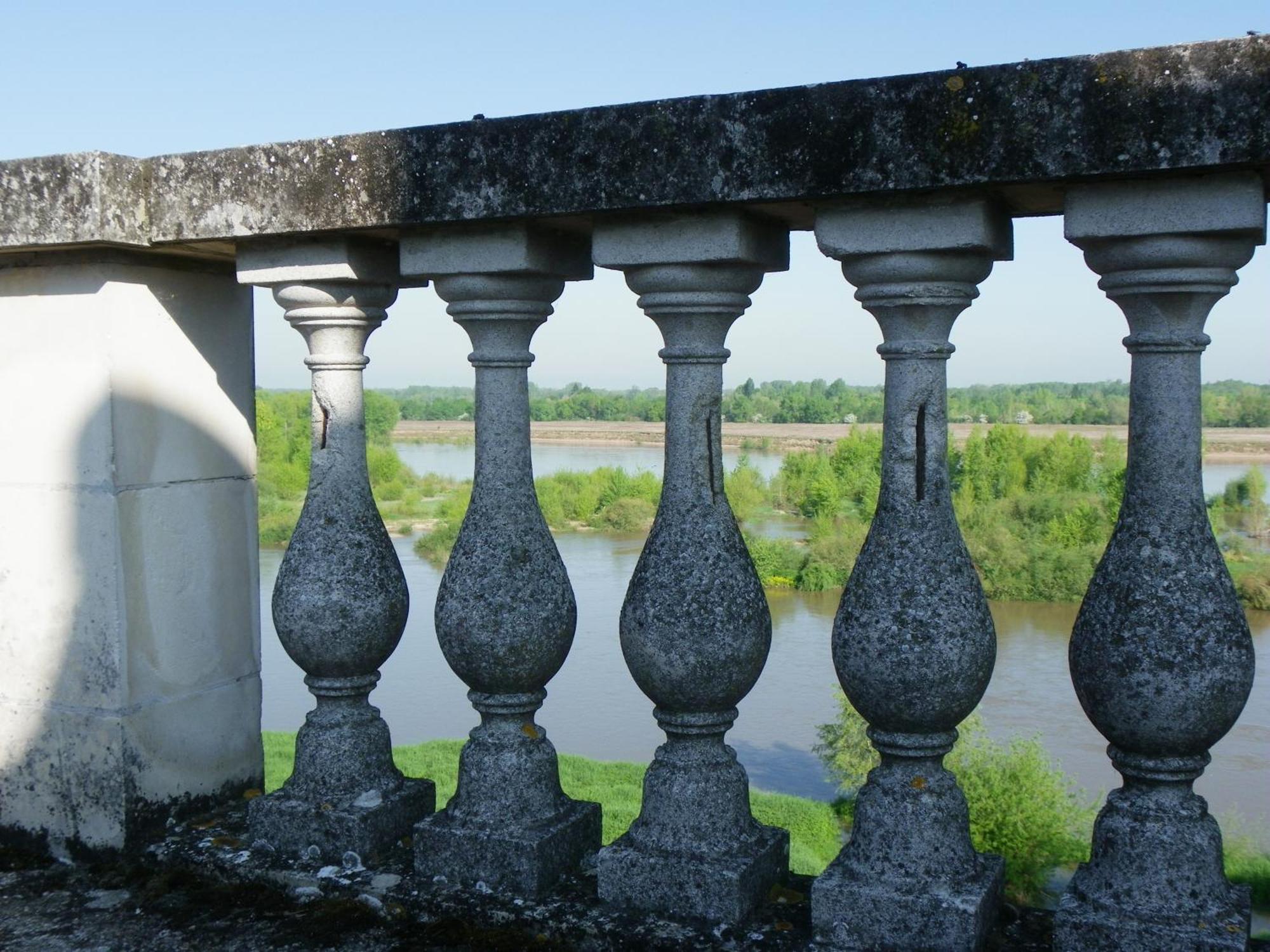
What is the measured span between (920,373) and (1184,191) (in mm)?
579

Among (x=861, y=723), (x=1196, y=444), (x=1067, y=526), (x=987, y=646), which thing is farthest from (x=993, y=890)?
(x=1067, y=526)

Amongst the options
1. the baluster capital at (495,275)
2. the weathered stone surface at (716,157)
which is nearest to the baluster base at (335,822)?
the baluster capital at (495,275)

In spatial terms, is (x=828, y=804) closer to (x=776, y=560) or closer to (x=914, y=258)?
(x=776, y=560)

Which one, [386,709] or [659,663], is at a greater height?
[659,663]

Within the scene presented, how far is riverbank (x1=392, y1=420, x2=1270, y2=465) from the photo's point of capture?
56.1 metres

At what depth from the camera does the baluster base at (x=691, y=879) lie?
260 centimetres

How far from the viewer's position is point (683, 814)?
267 centimetres

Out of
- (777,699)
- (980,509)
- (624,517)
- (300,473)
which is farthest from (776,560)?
(300,473)

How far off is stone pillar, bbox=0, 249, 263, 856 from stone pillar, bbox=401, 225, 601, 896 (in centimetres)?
88

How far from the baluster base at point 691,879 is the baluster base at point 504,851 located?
177 mm

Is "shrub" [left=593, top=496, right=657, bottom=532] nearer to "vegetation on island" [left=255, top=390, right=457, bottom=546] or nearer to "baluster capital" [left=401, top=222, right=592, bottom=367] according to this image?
"vegetation on island" [left=255, top=390, right=457, bottom=546]

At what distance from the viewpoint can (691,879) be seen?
104 inches

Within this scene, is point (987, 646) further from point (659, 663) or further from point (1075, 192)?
point (1075, 192)

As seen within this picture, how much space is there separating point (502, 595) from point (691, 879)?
775mm
